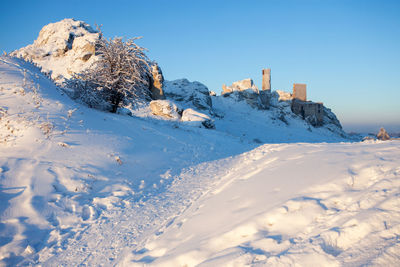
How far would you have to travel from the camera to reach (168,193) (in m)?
5.87

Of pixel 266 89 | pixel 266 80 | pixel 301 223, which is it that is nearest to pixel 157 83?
pixel 301 223

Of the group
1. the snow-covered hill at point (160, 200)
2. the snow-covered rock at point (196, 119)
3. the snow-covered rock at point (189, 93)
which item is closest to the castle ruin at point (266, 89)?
the snow-covered rock at point (189, 93)

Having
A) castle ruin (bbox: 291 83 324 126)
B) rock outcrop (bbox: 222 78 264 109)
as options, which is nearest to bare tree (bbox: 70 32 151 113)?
rock outcrop (bbox: 222 78 264 109)

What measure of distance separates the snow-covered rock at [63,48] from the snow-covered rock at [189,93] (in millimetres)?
11706

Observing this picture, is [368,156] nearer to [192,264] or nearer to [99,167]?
[192,264]

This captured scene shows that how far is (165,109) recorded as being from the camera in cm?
1911

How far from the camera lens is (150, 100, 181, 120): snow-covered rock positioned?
1900cm

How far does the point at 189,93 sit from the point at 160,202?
1122 inches

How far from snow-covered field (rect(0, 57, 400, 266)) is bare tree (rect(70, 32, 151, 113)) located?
328cm

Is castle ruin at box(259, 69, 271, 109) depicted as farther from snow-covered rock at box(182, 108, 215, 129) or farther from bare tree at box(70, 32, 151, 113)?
bare tree at box(70, 32, 151, 113)

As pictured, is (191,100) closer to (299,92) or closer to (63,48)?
(63,48)

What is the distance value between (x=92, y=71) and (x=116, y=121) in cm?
383

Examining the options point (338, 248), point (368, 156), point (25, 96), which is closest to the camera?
point (338, 248)

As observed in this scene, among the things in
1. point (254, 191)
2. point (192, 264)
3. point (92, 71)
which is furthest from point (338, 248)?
point (92, 71)
